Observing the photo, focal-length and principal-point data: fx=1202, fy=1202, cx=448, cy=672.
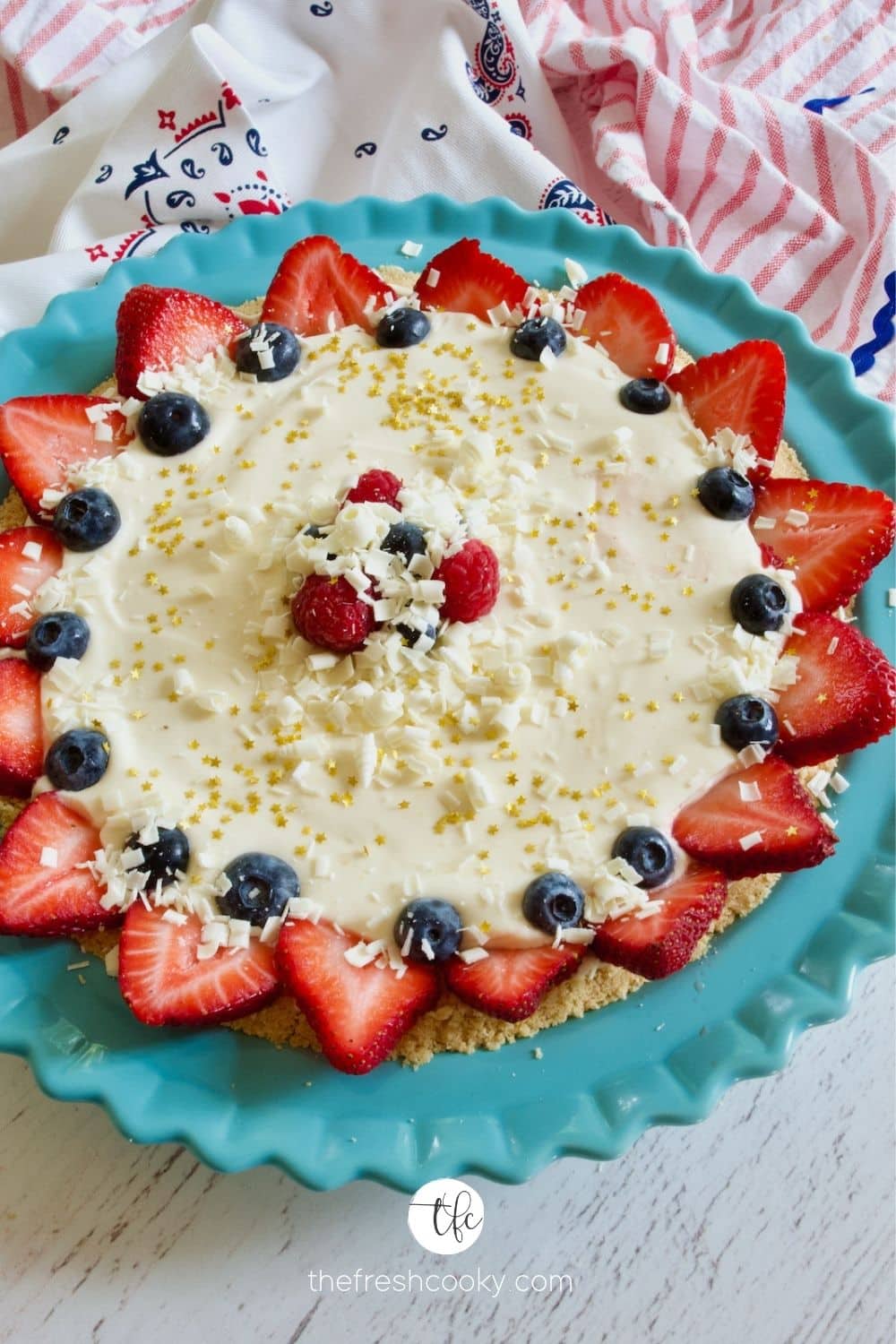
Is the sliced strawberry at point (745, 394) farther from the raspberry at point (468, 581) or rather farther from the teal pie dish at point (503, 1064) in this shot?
the raspberry at point (468, 581)

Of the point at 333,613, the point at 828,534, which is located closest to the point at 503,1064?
the point at 333,613

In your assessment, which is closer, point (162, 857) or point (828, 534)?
point (162, 857)

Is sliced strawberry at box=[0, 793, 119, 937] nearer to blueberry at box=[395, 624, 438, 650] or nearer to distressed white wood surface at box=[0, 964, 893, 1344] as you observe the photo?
distressed white wood surface at box=[0, 964, 893, 1344]

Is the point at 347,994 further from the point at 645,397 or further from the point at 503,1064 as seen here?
the point at 645,397

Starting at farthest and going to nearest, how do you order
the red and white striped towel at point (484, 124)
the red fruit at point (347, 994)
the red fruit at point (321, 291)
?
the red and white striped towel at point (484, 124)
the red fruit at point (321, 291)
the red fruit at point (347, 994)

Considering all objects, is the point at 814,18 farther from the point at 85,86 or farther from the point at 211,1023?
the point at 211,1023

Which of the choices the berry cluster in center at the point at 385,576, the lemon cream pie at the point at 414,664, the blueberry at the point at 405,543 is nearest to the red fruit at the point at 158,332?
the lemon cream pie at the point at 414,664
